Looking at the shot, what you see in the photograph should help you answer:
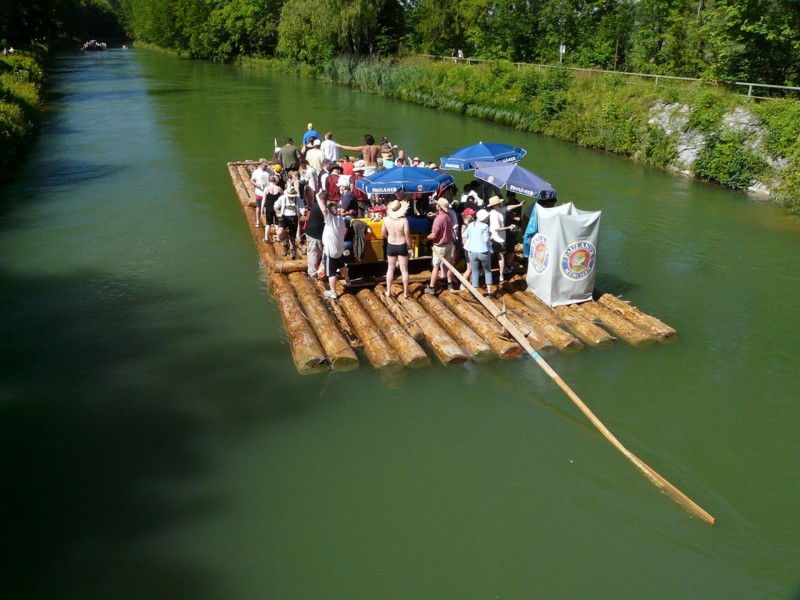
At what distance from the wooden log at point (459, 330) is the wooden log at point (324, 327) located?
5.44 ft

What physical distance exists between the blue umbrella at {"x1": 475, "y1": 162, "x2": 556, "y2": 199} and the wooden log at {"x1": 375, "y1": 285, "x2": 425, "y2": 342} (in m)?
2.58

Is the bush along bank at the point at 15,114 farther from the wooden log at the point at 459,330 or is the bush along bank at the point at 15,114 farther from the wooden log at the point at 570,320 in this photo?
the wooden log at the point at 570,320

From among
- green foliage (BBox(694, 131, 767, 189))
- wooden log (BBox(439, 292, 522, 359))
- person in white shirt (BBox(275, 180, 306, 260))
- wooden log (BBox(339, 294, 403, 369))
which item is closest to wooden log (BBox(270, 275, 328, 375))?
wooden log (BBox(339, 294, 403, 369))

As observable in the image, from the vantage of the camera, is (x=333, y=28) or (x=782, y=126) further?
(x=333, y=28)

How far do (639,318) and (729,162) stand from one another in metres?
14.0

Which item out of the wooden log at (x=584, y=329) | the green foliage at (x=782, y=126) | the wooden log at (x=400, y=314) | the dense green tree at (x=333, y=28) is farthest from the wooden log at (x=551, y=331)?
the dense green tree at (x=333, y=28)

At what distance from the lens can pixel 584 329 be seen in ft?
35.0

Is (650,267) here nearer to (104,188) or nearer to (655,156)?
(655,156)

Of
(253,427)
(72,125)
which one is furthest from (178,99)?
(253,427)

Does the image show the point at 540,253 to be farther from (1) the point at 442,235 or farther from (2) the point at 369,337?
(2) the point at 369,337

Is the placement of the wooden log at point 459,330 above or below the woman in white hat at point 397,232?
below

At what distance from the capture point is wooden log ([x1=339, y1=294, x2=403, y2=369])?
9766 mm

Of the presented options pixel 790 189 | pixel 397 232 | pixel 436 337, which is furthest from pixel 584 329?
pixel 790 189

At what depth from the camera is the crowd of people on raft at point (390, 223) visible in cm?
1101
